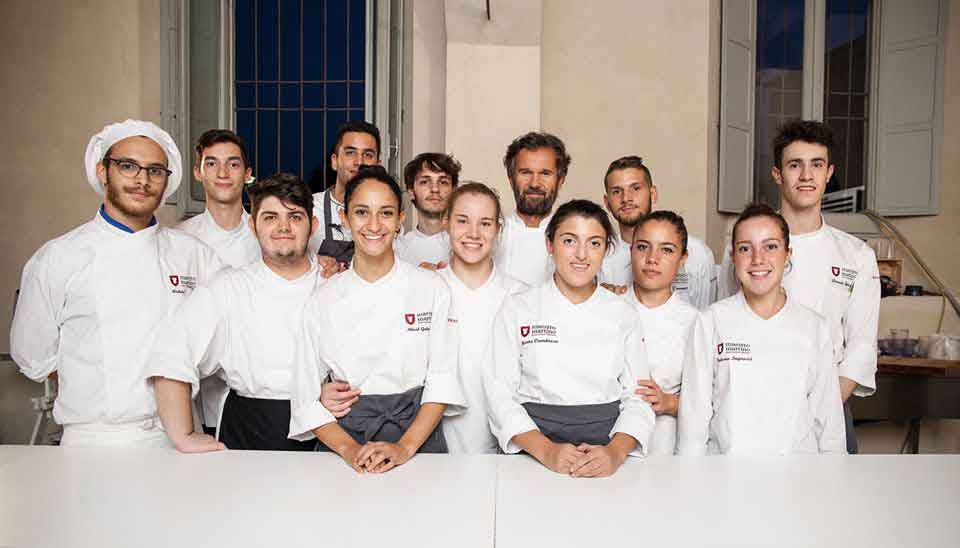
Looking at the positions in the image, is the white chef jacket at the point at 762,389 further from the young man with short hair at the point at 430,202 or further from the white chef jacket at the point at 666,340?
the young man with short hair at the point at 430,202

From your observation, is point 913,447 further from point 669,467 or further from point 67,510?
point 67,510

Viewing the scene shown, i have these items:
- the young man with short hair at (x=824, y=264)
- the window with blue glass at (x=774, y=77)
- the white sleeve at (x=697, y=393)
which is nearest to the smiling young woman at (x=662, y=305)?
the white sleeve at (x=697, y=393)

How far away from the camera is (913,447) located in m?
3.96

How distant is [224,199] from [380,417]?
4.33 feet

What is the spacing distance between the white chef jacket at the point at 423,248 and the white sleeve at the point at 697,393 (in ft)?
3.92

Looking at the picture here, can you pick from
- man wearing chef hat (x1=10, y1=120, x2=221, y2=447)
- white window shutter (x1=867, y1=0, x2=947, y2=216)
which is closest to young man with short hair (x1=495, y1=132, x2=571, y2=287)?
man wearing chef hat (x1=10, y1=120, x2=221, y2=447)

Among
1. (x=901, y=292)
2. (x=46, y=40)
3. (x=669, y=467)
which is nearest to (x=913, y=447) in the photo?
(x=901, y=292)

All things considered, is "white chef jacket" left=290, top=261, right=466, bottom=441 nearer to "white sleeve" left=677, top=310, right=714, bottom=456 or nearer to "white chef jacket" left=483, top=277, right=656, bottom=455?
"white chef jacket" left=483, top=277, right=656, bottom=455

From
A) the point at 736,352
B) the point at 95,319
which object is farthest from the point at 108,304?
the point at 736,352

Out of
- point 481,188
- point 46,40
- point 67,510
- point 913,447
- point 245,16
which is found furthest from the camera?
point 245,16

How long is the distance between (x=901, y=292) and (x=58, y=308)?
525 centimetres

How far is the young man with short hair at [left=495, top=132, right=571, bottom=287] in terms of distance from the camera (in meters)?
2.78

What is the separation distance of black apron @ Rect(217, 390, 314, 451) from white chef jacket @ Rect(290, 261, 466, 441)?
0.40 ft

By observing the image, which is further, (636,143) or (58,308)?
(636,143)
